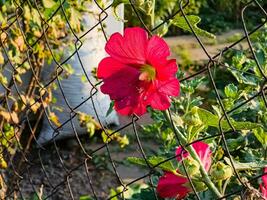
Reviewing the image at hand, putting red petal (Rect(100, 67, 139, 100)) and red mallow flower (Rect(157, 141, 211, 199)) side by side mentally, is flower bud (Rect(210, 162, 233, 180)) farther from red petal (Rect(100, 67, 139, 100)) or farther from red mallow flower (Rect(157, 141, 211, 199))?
red petal (Rect(100, 67, 139, 100))

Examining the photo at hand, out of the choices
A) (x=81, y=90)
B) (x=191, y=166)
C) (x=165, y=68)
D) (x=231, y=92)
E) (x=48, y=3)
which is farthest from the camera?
(x=81, y=90)

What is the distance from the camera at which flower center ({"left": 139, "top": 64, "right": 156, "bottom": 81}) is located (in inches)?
46.0

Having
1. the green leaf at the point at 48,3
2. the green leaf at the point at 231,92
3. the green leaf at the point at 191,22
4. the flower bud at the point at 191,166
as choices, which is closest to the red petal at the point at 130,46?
the green leaf at the point at 191,22

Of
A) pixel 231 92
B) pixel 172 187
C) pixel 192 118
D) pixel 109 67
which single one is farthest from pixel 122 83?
pixel 231 92

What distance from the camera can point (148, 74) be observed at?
1.17 meters

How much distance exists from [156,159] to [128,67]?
0.72 feet

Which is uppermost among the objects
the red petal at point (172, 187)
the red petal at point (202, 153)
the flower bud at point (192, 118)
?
the flower bud at point (192, 118)

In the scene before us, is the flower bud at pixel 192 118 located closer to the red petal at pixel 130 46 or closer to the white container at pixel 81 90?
the red petal at pixel 130 46

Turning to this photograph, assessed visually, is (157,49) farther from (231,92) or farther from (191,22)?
(231,92)

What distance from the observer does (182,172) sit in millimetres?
1290

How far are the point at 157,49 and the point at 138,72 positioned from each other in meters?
0.07

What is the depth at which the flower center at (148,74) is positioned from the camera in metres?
1.17

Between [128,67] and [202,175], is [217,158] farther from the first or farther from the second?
[128,67]

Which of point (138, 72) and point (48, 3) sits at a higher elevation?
point (48, 3)
